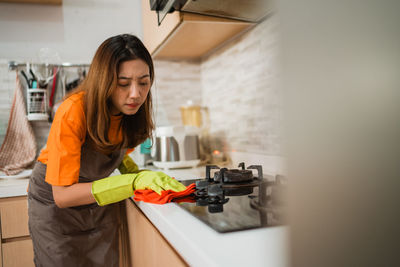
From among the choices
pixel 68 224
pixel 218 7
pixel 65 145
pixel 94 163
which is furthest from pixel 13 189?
pixel 218 7

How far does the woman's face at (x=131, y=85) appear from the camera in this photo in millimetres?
966

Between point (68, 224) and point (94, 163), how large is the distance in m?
0.24

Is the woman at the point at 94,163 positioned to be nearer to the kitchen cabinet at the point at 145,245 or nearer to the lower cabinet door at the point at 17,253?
the kitchen cabinet at the point at 145,245

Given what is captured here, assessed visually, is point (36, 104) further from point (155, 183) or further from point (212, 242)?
point (212, 242)

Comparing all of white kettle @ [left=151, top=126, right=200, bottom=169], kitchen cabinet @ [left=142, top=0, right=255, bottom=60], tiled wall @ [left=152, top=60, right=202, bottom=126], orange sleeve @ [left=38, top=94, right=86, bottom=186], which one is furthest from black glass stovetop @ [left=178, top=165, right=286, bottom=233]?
tiled wall @ [left=152, top=60, right=202, bottom=126]

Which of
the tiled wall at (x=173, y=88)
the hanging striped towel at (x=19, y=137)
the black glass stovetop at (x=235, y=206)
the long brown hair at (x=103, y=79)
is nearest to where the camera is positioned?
the black glass stovetop at (x=235, y=206)

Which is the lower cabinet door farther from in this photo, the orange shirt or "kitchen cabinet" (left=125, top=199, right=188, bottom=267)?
the orange shirt

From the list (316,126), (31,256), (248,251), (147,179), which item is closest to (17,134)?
(31,256)

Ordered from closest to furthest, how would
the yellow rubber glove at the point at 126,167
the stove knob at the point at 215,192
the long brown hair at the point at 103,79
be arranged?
the stove knob at the point at 215,192 → the long brown hair at the point at 103,79 → the yellow rubber glove at the point at 126,167

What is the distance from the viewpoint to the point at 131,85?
98 centimetres

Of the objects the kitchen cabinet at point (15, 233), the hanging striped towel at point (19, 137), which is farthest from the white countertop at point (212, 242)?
the hanging striped towel at point (19, 137)

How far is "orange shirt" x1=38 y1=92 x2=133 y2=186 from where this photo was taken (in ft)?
2.76

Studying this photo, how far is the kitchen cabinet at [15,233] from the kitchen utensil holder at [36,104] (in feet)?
1.67

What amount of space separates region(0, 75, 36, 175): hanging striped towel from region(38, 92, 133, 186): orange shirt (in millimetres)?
910
